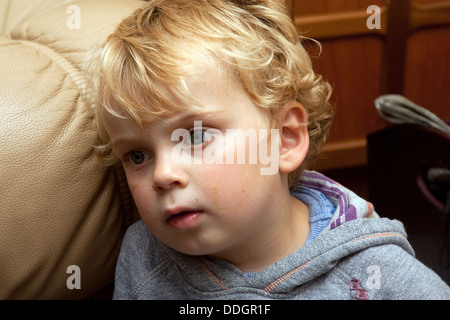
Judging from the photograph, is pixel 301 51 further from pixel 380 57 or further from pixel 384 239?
pixel 380 57

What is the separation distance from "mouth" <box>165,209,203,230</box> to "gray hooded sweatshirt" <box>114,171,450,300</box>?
146 mm

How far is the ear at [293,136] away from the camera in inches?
32.5

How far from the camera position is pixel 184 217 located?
2.45 ft

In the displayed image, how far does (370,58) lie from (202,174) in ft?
5.11

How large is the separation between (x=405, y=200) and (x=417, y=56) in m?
0.91

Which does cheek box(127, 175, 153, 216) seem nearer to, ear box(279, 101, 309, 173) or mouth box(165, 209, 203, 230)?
mouth box(165, 209, 203, 230)

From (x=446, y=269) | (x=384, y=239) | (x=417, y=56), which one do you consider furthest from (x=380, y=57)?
(x=384, y=239)

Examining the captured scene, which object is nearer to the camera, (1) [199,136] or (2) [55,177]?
(1) [199,136]

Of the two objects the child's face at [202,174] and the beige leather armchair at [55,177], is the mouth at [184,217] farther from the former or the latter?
the beige leather armchair at [55,177]

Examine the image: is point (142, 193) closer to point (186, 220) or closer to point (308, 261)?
point (186, 220)

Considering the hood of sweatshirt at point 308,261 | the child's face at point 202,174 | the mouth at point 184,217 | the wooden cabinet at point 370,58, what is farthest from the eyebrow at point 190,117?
the wooden cabinet at point 370,58

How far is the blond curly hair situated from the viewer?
0.73m

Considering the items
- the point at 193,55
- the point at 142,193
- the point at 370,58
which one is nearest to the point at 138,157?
the point at 142,193

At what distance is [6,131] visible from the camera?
0.83 meters
